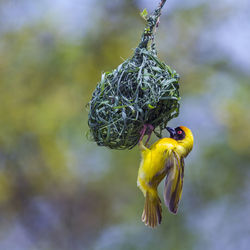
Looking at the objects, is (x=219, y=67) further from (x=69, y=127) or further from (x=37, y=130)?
(x=37, y=130)

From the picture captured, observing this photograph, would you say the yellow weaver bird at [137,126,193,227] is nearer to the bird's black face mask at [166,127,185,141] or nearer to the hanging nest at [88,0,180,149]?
the bird's black face mask at [166,127,185,141]

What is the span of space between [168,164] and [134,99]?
641 millimetres

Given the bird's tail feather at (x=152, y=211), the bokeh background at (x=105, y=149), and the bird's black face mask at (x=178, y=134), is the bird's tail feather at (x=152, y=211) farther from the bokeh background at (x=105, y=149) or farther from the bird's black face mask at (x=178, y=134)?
the bokeh background at (x=105, y=149)

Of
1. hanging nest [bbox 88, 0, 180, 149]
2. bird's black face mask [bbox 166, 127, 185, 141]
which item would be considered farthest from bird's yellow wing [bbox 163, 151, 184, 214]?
hanging nest [bbox 88, 0, 180, 149]

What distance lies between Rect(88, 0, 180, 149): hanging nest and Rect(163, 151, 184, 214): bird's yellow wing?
12.4 inches

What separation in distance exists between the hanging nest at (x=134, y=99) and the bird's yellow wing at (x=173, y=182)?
0.32 metres

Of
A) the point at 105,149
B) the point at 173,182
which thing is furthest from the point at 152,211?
the point at 105,149

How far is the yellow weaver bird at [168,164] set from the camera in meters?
3.66

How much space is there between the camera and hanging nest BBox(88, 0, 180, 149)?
3.42 meters

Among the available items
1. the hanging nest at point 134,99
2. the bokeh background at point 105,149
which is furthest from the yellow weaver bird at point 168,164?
the bokeh background at point 105,149

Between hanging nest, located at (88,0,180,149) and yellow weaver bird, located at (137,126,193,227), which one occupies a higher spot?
hanging nest, located at (88,0,180,149)

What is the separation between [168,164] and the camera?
371cm

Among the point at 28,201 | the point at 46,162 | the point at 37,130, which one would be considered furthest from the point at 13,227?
the point at 37,130

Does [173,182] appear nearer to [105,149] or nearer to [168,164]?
[168,164]
